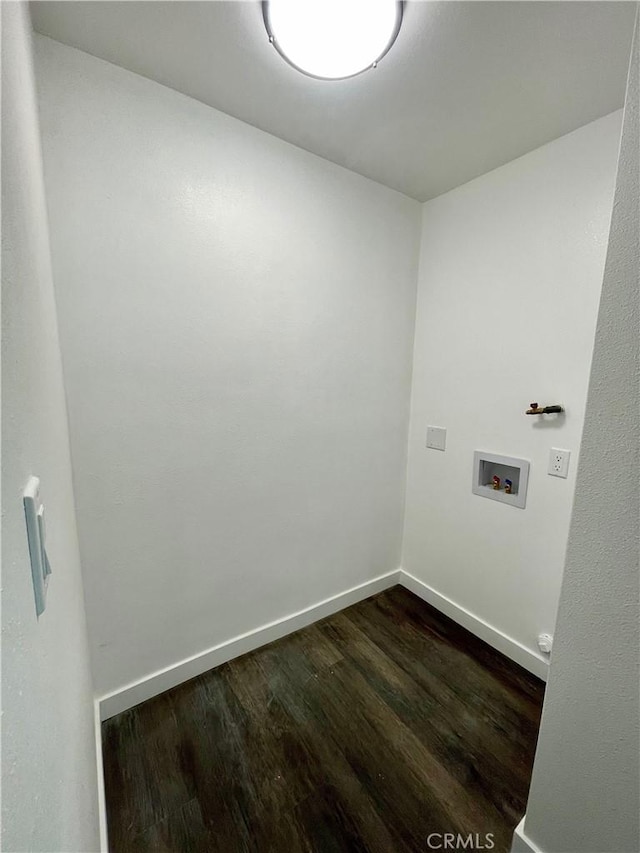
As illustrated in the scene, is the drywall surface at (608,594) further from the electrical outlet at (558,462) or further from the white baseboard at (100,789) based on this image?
the white baseboard at (100,789)

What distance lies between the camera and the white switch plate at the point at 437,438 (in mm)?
1998

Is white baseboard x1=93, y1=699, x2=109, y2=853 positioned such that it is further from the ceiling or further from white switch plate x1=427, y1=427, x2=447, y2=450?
the ceiling

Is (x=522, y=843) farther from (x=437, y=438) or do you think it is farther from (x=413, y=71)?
(x=413, y=71)

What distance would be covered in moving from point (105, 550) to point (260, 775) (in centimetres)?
100

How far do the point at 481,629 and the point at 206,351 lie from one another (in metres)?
2.02

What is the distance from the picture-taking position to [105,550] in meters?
1.32

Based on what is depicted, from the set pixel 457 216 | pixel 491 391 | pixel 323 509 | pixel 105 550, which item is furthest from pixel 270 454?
pixel 457 216

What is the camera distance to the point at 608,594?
2.47 ft

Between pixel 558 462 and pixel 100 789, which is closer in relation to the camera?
pixel 100 789

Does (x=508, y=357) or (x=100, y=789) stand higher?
(x=508, y=357)

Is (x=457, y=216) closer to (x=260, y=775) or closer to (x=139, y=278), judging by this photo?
(x=139, y=278)

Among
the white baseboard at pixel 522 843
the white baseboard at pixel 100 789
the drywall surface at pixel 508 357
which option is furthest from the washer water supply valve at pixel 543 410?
the white baseboard at pixel 100 789

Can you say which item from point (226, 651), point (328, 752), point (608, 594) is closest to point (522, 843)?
point (328, 752)

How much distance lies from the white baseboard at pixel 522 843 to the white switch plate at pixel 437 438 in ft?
4.83
